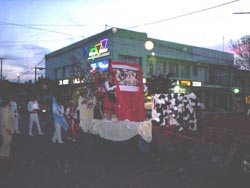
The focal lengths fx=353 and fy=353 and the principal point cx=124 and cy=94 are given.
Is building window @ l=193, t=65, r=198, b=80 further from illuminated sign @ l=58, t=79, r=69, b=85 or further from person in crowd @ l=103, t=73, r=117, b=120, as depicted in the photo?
person in crowd @ l=103, t=73, r=117, b=120

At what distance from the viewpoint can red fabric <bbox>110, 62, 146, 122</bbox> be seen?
1180 centimetres

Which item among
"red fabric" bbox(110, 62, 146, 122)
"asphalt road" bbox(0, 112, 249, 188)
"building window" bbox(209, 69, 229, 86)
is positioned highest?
"building window" bbox(209, 69, 229, 86)

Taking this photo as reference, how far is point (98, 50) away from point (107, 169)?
26.4m

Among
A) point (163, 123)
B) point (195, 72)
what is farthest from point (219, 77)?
point (163, 123)

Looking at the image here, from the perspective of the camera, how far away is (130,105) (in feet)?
39.8

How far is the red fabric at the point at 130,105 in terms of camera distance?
11.8m

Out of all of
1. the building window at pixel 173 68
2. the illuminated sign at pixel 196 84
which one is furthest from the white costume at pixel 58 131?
the illuminated sign at pixel 196 84

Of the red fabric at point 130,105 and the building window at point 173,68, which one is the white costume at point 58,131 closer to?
the red fabric at point 130,105

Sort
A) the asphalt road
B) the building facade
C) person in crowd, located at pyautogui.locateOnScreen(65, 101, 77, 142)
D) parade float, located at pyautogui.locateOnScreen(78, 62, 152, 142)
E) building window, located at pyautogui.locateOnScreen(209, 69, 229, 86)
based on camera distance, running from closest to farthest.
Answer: the asphalt road < parade float, located at pyautogui.locateOnScreen(78, 62, 152, 142) < person in crowd, located at pyautogui.locateOnScreen(65, 101, 77, 142) < the building facade < building window, located at pyautogui.locateOnScreen(209, 69, 229, 86)

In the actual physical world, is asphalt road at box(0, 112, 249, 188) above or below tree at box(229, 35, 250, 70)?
below

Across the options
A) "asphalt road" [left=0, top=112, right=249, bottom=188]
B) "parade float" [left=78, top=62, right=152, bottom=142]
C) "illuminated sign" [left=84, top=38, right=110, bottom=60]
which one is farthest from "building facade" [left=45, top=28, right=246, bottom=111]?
"asphalt road" [left=0, top=112, right=249, bottom=188]

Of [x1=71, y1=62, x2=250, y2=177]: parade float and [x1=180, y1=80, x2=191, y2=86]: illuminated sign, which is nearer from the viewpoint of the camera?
[x1=71, y1=62, x2=250, y2=177]: parade float

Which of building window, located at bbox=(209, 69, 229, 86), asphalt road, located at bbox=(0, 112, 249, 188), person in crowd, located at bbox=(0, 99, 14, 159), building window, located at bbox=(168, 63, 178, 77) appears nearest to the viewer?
asphalt road, located at bbox=(0, 112, 249, 188)

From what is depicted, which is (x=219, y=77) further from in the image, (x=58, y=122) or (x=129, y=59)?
(x=58, y=122)
